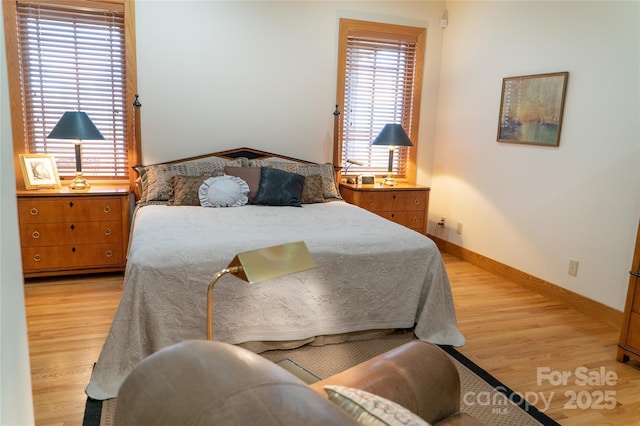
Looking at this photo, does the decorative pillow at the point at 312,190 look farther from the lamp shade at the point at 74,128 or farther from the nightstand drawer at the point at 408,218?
the lamp shade at the point at 74,128

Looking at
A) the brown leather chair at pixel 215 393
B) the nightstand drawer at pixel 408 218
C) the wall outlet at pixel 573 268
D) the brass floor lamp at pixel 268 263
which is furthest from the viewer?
the nightstand drawer at pixel 408 218

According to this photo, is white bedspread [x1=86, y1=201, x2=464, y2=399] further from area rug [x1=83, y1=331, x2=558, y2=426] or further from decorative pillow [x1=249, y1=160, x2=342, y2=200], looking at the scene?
decorative pillow [x1=249, y1=160, x2=342, y2=200]

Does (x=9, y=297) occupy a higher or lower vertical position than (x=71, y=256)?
higher

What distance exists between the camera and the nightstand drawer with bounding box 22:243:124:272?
362 cm

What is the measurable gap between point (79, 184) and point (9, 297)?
3.01 m

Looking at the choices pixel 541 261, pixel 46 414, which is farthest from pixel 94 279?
pixel 541 261

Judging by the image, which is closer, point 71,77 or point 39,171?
point 39,171

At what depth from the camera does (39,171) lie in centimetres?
375

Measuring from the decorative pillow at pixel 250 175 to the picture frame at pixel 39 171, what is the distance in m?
1.40

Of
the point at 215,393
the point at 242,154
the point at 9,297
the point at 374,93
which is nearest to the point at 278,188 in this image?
the point at 242,154

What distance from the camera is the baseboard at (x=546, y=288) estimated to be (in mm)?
3242

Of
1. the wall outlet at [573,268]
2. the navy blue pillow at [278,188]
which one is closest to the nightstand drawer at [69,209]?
the navy blue pillow at [278,188]

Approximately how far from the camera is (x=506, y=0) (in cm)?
410

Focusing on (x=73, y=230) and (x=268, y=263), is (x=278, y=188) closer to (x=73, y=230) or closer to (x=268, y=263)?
(x=73, y=230)
